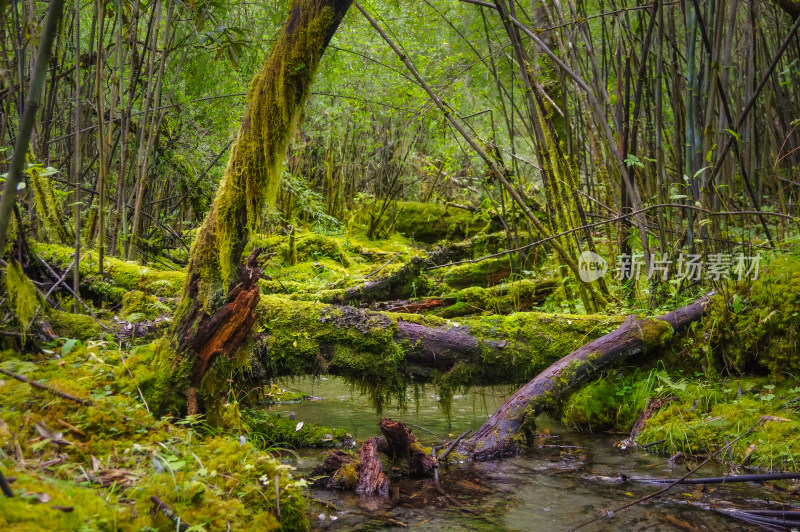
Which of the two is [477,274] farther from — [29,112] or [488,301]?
[29,112]

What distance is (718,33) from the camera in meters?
3.52

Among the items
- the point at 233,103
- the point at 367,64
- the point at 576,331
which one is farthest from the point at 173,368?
the point at 367,64

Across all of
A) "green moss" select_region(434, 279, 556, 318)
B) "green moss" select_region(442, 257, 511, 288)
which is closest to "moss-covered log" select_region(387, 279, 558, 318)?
"green moss" select_region(434, 279, 556, 318)

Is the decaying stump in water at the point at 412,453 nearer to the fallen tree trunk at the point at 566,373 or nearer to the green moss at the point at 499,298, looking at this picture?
the fallen tree trunk at the point at 566,373

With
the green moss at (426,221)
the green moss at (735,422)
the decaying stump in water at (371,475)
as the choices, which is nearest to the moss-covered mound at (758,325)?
the green moss at (735,422)

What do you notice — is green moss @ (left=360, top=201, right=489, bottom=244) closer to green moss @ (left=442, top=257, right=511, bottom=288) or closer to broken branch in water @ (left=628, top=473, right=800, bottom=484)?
green moss @ (left=442, top=257, right=511, bottom=288)

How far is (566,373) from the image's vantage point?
360cm

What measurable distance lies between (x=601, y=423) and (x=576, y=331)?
65 centimetres

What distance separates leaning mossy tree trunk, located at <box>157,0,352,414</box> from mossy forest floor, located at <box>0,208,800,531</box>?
218mm

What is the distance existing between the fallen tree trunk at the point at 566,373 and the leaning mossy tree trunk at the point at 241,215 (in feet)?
5.32

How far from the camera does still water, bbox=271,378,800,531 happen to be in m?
2.35

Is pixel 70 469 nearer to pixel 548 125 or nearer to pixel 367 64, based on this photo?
pixel 548 125

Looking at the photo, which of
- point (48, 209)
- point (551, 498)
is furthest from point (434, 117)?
point (551, 498)

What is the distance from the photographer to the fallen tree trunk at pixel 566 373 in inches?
132
